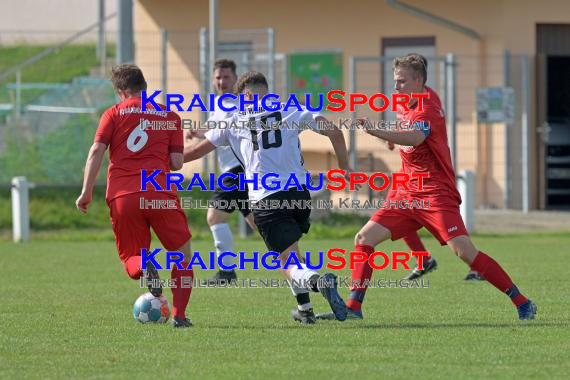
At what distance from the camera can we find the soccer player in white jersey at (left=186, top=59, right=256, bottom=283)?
517 inches

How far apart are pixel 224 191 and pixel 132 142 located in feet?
11.8

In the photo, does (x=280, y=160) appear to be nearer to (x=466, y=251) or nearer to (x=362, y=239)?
(x=362, y=239)

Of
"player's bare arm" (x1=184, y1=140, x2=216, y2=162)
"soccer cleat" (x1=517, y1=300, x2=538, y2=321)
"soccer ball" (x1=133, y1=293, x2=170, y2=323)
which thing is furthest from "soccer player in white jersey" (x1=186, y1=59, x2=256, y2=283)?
"soccer cleat" (x1=517, y1=300, x2=538, y2=321)

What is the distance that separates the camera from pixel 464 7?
23.4 metres

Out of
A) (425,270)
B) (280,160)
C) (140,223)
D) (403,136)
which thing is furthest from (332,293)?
(425,270)

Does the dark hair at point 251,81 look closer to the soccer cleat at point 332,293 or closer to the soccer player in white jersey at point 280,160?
the soccer player in white jersey at point 280,160

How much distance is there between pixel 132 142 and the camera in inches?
391

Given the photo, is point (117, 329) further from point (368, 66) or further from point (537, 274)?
point (368, 66)

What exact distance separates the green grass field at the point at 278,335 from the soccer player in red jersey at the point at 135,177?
1.71 ft

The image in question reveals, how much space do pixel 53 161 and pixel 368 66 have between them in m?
5.81

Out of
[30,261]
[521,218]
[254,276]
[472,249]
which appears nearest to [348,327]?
[472,249]

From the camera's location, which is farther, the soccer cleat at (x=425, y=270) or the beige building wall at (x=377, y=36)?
the beige building wall at (x=377, y=36)

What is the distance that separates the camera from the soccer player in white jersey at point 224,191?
43.1 ft

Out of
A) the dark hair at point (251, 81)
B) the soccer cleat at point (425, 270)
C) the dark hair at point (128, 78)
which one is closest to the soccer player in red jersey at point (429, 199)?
the dark hair at point (251, 81)
